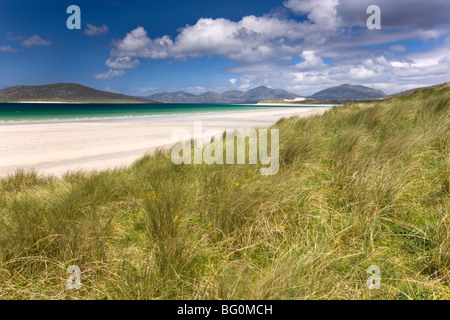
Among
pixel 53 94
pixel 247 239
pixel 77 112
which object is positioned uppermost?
pixel 53 94

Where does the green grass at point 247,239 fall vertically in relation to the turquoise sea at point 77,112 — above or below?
below

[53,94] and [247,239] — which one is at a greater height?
[53,94]

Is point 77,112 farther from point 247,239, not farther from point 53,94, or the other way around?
point 53,94

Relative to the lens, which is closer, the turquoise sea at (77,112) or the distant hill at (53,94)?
the turquoise sea at (77,112)

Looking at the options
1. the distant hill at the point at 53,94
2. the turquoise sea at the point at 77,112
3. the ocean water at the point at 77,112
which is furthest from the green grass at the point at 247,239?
the distant hill at the point at 53,94

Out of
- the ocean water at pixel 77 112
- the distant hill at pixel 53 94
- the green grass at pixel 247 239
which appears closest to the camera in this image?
the green grass at pixel 247 239

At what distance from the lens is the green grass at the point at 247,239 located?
1638 millimetres

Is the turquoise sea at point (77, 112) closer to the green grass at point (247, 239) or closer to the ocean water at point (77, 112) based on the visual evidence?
the ocean water at point (77, 112)

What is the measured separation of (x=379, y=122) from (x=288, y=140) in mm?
2754

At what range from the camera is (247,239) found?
2186 mm

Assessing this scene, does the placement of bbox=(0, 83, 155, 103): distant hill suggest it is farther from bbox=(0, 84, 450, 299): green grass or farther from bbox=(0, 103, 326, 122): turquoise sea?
bbox=(0, 84, 450, 299): green grass

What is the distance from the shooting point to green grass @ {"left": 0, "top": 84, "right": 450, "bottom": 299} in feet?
5.37

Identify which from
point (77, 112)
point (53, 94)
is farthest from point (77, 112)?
point (53, 94)
